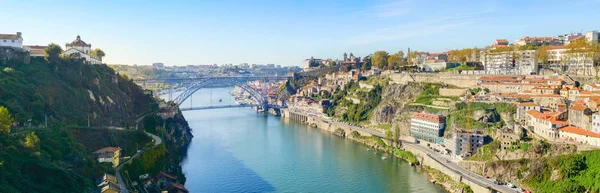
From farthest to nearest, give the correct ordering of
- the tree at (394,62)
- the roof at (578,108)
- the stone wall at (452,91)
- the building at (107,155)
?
the tree at (394,62) < the stone wall at (452,91) < the roof at (578,108) < the building at (107,155)

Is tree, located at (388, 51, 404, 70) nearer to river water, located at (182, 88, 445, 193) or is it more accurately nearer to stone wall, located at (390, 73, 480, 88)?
stone wall, located at (390, 73, 480, 88)

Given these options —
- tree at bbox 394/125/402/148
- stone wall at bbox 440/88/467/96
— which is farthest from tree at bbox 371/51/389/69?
tree at bbox 394/125/402/148

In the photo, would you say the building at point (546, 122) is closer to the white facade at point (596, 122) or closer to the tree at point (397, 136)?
the white facade at point (596, 122)

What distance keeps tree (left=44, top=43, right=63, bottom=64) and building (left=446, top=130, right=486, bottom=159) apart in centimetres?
1352

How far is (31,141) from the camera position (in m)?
9.79

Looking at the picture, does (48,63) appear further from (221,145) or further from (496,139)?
(496,139)

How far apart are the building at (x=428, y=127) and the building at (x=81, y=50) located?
13.0m

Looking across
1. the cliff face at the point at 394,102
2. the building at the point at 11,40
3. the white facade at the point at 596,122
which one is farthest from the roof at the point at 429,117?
the building at the point at 11,40

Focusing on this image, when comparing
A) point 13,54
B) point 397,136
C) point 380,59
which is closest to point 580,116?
point 397,136

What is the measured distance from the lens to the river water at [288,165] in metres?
13.6

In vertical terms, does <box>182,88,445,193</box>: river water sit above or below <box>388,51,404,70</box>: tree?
below

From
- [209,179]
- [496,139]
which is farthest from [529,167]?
[209,179]

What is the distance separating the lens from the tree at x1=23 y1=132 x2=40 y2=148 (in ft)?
31.7

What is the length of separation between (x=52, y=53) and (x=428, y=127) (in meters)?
13.6
